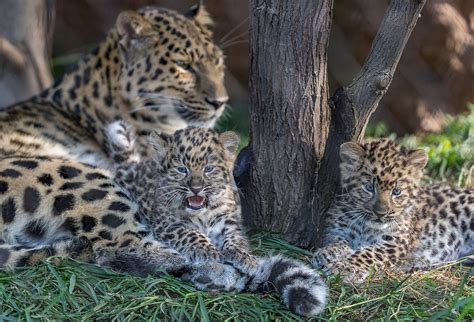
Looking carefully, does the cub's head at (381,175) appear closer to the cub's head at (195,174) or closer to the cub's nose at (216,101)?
the cub's head at (195,174)

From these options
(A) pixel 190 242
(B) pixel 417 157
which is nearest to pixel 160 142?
(A) pixel 190 242

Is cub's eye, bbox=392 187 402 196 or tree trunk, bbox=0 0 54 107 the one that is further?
tree trunk, bbox=0 0 54 107

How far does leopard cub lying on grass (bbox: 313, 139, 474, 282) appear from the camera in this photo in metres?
4.87

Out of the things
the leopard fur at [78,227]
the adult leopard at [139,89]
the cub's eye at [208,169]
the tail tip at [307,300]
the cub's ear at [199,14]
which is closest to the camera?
the tail tip at [307,300]

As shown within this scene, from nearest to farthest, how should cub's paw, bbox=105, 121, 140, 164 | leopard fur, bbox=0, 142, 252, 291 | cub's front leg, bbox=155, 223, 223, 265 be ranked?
1. leopard fur, bbox=0, 142, 252, 291
2. cub's front leg, bbox=155, 223, 223, 265
3. cub's paw, bbox=105, 121, 140, 164

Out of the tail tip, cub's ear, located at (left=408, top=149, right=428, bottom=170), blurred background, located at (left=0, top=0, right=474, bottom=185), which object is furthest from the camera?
blurred background, located at (left=0, top=0, right=474, bottom=185)

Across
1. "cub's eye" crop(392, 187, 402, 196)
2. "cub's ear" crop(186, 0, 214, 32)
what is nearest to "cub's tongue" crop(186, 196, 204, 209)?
"cub's eye" crop(392, 187, 402, 196)

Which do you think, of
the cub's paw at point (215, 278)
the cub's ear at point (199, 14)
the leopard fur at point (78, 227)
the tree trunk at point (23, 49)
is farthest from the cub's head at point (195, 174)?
the tree trunk at point (23, 49)

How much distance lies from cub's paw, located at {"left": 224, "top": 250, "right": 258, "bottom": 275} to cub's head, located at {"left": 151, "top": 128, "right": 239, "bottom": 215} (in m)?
0.36

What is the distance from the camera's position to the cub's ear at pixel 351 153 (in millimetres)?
4867

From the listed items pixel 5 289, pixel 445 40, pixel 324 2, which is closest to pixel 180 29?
pixel 324 2

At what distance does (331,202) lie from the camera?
16.9 feet

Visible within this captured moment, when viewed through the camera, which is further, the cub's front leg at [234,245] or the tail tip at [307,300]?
the cub's front leg at [234,245]

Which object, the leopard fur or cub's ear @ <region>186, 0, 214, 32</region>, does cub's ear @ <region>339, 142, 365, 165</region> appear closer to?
the leopard fur
